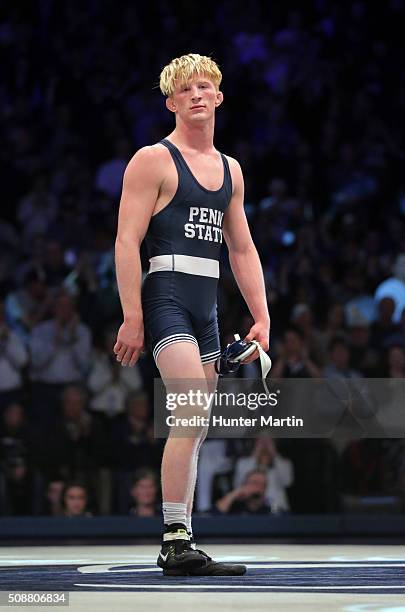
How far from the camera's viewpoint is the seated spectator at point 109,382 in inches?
337

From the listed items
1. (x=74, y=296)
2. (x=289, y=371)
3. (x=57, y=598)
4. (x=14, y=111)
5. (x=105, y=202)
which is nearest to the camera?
(x=57, y=598)

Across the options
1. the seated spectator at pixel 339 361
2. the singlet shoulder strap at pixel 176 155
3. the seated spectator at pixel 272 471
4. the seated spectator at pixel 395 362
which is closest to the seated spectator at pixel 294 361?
the seated spectator at pixel 339 361

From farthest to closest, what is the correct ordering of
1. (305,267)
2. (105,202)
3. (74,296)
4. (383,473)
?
(105,202) → (305,267) → (74,296) → (383,473)

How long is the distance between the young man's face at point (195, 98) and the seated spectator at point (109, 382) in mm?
3871

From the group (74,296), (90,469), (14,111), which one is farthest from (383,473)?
(14,111)

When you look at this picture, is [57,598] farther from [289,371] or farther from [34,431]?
[289,371]

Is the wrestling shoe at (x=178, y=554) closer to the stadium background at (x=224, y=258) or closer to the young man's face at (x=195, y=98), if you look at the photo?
the young man's face at (x=195, y=98)

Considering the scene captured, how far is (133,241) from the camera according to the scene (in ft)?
15.6

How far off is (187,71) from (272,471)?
3.61 meters

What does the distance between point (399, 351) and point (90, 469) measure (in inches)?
93.7

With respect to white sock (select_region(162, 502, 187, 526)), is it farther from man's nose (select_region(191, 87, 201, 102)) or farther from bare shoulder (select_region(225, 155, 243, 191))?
man's nose (select_region(191, 87, 201, 102))

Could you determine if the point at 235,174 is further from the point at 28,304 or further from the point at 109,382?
the point at 28,304

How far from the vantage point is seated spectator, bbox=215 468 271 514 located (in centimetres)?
788

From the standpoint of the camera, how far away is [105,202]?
1127 cm
